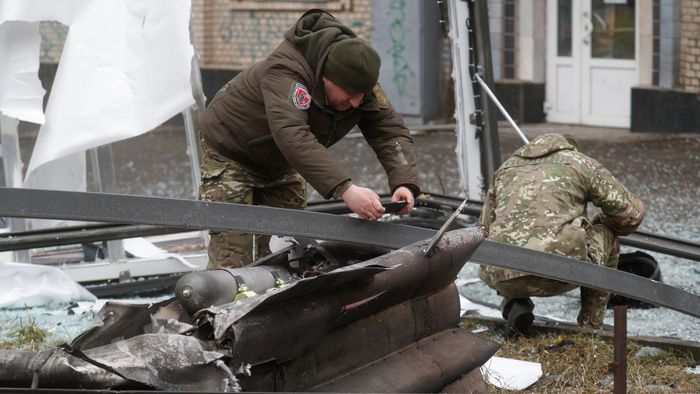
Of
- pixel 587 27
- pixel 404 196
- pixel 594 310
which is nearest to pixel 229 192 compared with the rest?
pixel 404 196

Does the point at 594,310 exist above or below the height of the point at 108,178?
below

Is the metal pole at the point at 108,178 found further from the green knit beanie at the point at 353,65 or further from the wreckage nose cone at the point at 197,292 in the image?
the wreckage nose cone at the point at 197,292

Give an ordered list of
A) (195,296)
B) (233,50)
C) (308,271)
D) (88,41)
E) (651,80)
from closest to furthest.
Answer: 1. (195,296)
2. (308,271)
3. (88,41)
4. (651,80)
5. (233,50)

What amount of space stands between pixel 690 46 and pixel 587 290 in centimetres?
863

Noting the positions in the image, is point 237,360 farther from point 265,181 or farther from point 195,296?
point 265,181

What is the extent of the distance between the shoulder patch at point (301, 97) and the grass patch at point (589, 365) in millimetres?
1269

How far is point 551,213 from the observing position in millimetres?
5117

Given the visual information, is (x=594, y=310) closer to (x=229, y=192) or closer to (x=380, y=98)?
(x=380, y=98)

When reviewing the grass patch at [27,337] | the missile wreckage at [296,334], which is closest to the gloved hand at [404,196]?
the missile wreckage at [296,334]

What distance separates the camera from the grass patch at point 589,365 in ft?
14.9

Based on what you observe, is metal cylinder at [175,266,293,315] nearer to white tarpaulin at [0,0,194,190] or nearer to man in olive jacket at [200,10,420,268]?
man in olive jacket at [200,10,420,268]

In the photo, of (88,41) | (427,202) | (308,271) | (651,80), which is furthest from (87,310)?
(651,80)

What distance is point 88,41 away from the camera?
5.74 metres

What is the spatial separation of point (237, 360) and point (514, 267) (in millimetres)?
1168
